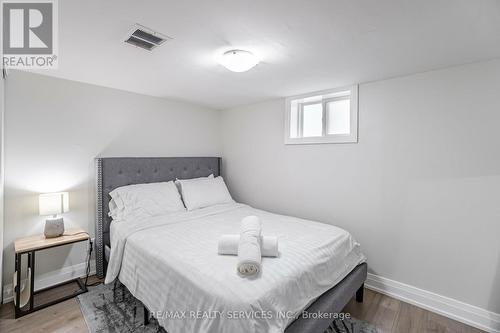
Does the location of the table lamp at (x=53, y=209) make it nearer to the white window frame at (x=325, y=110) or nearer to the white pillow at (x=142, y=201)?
A: the white pillow at (x=142, y=201)

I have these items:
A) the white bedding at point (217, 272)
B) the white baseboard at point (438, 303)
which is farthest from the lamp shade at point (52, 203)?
the white baseboard at point (438, 303)

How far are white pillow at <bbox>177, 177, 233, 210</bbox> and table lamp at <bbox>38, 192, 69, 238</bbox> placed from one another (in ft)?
3.97

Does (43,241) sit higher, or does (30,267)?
(43,241)

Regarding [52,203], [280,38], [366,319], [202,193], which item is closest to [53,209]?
[52,203]

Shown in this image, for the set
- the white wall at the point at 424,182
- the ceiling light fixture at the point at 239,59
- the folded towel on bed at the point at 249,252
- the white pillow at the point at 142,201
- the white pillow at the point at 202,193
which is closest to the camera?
the folded towel on bed at the point at 249,252

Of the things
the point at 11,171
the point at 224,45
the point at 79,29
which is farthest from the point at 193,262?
the point at 11,171

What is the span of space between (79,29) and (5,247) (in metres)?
2.12

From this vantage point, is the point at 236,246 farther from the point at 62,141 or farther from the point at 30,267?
the point at 62,141

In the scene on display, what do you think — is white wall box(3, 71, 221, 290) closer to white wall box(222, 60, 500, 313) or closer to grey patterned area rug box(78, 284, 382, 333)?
grey patterned area rug box(78, 284, 382, 333)

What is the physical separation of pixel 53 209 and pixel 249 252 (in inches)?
79.8

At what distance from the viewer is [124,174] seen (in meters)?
2.79

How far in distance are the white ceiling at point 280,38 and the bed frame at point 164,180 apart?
3.26ft

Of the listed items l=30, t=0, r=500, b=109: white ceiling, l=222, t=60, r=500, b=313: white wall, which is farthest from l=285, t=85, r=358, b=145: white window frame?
l=30, t=0, r=500, b=109: white ceiling

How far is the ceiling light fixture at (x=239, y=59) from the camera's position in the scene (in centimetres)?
180
